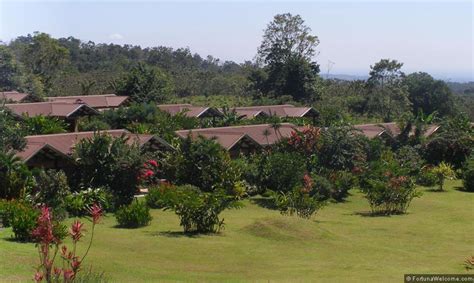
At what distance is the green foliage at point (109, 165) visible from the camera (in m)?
24.9

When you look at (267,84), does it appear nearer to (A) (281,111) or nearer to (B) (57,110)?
(A) (281,111)

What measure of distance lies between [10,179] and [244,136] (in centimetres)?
1400

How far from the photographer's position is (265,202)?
Result: 28.9 meters

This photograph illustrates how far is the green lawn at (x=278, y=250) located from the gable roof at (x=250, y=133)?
804 centimetres

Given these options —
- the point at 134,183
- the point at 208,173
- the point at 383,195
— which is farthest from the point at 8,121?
the point at 383,195

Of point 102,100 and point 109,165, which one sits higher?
point 102,100

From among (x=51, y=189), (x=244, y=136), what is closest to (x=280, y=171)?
(x=244, y=136)

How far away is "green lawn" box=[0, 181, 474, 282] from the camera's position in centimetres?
1432

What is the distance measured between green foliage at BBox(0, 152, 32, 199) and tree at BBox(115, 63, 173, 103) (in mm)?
33153

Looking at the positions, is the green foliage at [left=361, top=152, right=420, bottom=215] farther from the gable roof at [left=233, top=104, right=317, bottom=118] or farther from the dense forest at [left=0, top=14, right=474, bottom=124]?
the dense forest at [left=0, top=14, right=474, bottom=124]

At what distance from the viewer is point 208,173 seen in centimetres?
2836

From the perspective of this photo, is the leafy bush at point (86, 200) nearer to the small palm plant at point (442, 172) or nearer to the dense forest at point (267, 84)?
the small palm plant at point (442, 172)

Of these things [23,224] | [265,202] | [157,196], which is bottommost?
[265,202]

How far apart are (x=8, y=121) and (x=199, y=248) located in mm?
11004
